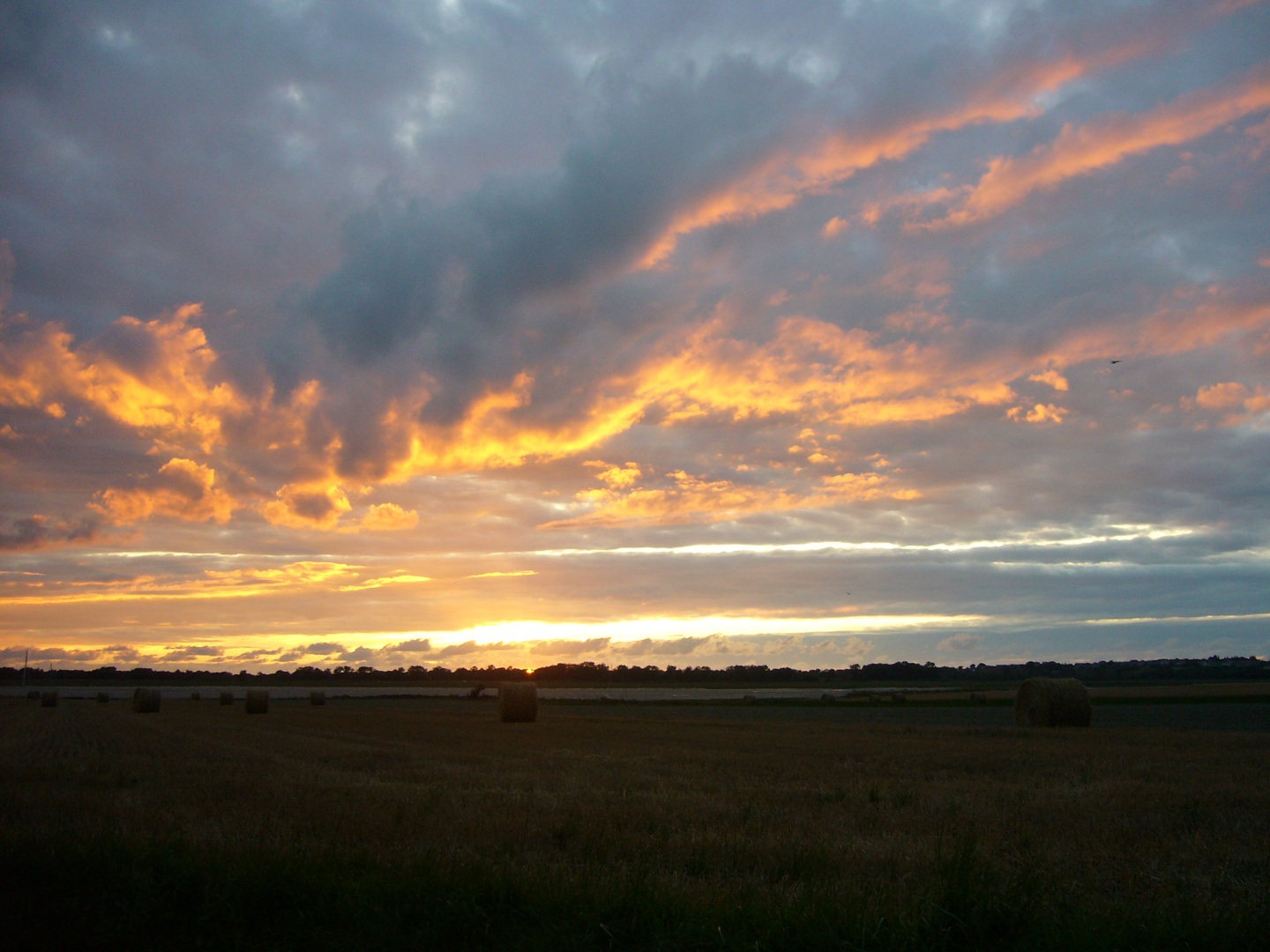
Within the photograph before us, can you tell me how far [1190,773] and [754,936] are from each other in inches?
541

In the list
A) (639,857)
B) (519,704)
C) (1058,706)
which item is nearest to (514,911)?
(639,857)

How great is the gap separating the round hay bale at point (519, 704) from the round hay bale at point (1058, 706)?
21761 millimetres

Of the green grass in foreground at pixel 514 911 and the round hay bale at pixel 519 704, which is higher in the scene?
the green grass in foreground at pixel 514 911

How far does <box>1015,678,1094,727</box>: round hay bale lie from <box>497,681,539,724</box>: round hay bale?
2176 cm

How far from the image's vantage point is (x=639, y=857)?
8.23 meters

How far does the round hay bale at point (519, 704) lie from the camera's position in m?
41.2

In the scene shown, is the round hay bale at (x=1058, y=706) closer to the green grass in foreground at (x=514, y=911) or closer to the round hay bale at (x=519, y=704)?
the round hay bale at (x=519, y=704)

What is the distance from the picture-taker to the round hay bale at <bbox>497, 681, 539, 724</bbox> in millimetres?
41156

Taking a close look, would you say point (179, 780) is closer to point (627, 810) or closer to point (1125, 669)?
point (627, 810)

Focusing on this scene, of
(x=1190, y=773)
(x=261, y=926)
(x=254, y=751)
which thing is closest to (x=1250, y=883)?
(x=261, y=926)

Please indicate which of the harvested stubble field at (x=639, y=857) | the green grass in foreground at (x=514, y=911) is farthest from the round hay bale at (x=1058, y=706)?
the green grass in foreground at (x=514, y=911)

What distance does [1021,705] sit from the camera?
33688 millimetres

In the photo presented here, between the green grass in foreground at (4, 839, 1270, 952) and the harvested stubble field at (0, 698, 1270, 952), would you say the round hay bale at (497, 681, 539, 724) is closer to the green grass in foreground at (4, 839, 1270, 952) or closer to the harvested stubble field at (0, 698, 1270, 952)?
the harvested stubble field at (0, 698, 1270, 952)

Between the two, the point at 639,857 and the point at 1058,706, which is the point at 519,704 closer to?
the point at 1058,706
